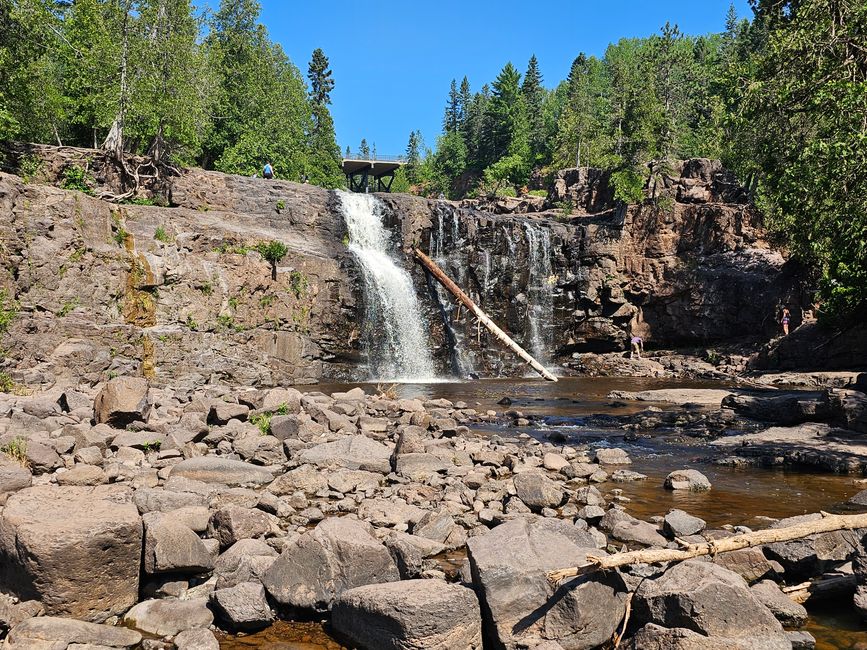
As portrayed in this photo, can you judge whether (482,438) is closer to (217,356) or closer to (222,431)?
(222,431)

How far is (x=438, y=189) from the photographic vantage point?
9850 centimetres

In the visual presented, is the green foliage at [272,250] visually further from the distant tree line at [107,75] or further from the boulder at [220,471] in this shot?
the boulder at [220,471]

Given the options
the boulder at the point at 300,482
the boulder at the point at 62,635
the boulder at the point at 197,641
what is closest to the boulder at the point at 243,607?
the boulder at the point at 197,641

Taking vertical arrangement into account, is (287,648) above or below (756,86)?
below

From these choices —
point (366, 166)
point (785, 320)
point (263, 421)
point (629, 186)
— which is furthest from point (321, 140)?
point (263, 421)

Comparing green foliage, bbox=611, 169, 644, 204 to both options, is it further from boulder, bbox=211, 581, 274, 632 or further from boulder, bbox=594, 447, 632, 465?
boulder, bbox=211, 581, 274, 632

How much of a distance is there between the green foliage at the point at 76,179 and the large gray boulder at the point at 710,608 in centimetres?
2791

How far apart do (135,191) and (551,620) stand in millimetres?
28201

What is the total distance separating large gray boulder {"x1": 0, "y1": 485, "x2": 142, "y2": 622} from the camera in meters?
5.16

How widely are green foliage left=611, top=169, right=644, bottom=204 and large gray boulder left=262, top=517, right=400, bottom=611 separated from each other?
120ft

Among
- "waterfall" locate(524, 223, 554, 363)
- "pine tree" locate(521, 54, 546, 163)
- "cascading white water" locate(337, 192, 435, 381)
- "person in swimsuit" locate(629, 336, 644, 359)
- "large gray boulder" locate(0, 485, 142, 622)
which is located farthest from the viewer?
"pine tree" locate(521, 54, 546, 163)

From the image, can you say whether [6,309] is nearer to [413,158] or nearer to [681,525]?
[681,525]

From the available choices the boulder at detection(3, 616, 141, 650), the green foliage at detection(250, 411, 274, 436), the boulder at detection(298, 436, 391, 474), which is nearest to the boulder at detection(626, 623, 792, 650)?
the boulder at detection(3, 616, 141, 650)

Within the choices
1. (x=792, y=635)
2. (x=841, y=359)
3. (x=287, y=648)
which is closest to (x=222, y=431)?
(x=287, y=648)
